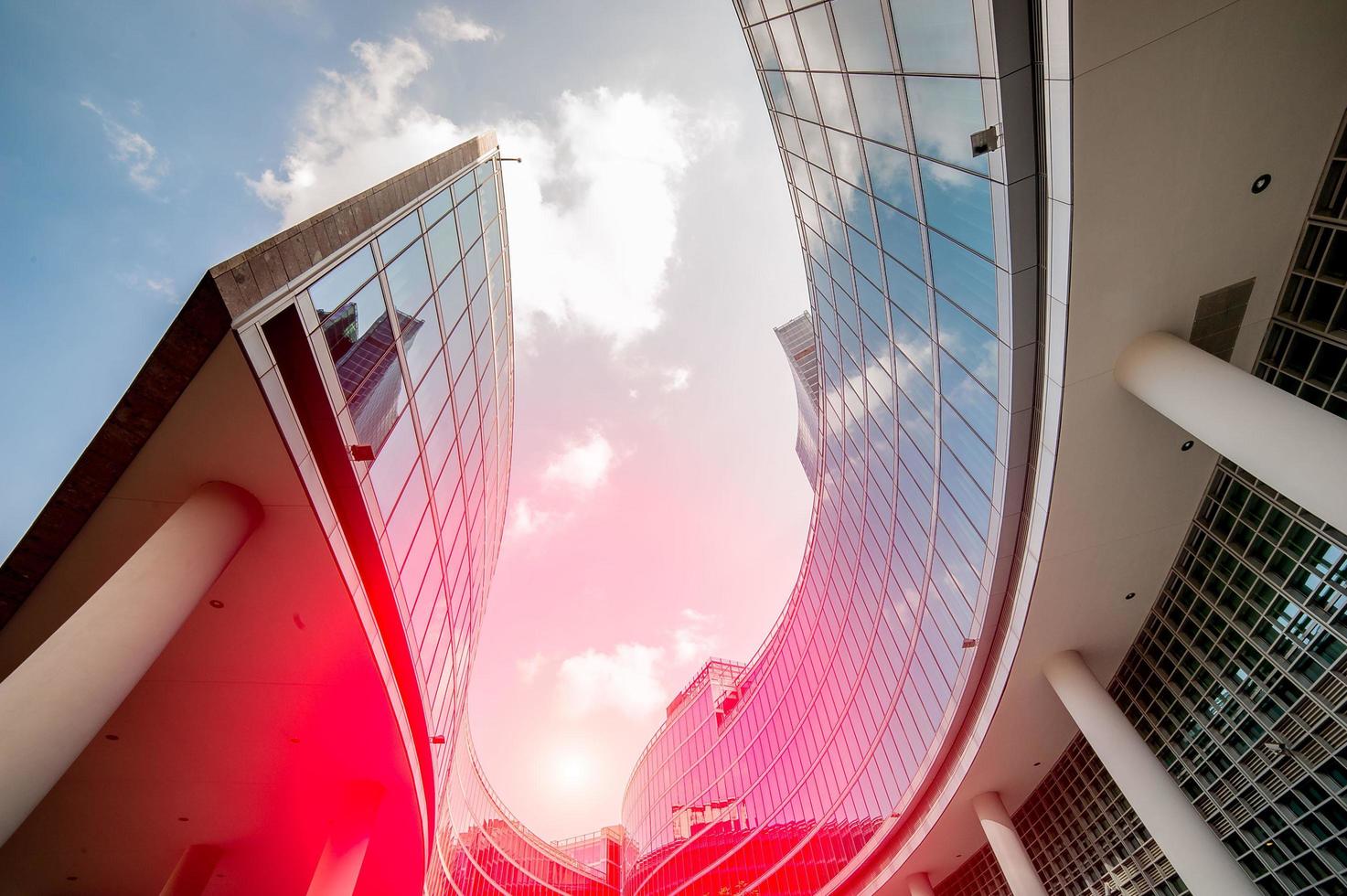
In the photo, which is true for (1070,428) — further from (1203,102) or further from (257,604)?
(257,604)

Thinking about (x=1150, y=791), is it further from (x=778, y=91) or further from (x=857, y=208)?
(x=778, y=91)

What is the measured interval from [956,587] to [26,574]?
72.6 feet

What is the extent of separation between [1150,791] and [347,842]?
20.6m

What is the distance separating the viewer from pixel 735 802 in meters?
43.8

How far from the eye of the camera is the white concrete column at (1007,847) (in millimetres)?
19047

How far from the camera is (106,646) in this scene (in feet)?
23.2

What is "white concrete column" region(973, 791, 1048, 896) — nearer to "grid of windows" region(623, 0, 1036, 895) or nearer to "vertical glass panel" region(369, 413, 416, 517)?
"grid of windows" region(623, 0, 1036, 895)

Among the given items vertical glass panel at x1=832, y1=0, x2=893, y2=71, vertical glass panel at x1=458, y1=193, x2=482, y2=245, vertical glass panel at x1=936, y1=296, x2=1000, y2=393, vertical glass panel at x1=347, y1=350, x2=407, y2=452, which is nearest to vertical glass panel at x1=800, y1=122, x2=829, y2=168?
vertical glass panel at x1=832, y1=0, x2=893, y2=71

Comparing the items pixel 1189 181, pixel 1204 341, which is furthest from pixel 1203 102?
pixel 1204 341

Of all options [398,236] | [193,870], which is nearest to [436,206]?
[398,236]

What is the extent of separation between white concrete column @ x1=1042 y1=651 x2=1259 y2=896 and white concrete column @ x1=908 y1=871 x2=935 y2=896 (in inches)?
707

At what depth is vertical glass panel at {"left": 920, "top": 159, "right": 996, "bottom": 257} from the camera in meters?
10.9

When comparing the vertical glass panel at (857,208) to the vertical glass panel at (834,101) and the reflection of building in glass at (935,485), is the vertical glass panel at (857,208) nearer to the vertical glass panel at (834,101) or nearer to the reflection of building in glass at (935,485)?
the reflection of building in glass at (935,485)

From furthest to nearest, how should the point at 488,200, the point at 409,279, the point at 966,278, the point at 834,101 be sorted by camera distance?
the point at 488,200 → the point at 834,101 → the point at 966,278 → the point at 409,279
